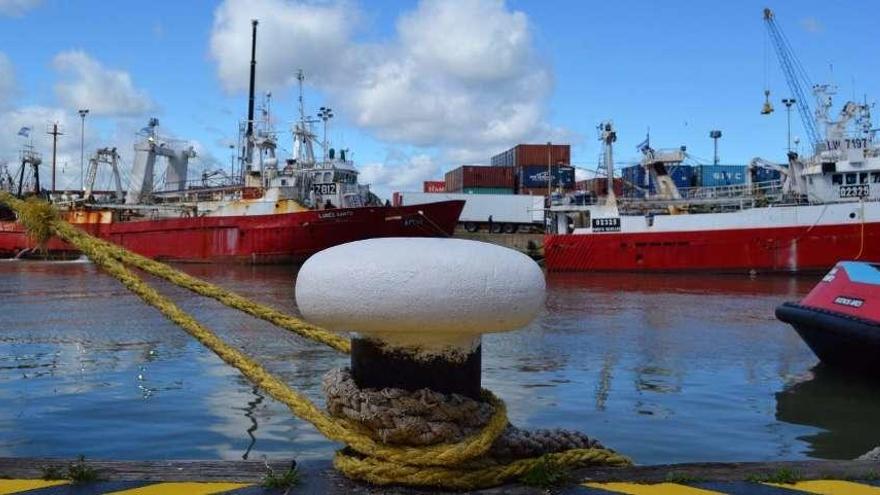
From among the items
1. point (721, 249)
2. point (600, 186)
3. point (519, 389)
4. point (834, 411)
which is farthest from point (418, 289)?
point (600, 186)

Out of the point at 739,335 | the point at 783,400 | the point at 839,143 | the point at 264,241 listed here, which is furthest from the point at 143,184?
the point at 783,400

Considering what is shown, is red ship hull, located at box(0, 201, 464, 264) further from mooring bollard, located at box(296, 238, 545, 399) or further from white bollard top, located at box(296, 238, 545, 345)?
white bollard top, located at box(296, 238, 545, 345)

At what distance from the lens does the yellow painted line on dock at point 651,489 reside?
272 centimetres

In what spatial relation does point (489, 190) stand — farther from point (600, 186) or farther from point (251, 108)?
point (251, 108)

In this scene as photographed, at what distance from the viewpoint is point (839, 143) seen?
37.0m

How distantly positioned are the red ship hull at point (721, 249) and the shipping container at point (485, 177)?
121 feet

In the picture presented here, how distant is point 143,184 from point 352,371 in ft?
173

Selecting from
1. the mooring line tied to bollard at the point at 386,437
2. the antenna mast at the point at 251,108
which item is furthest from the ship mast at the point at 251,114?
the mooring line tied to bollard at the point at 386,437

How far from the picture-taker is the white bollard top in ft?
8.27

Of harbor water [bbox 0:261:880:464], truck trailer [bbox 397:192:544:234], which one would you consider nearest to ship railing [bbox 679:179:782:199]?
harbor water [bbox 0:261:880:464]

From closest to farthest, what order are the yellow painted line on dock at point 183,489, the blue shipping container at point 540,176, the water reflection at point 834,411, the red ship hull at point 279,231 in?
the yellow painted line on dock at point 183,489, the water reflection at point 834,411, the red ship hull at point 279,231, the blue shipping container at point 540,176

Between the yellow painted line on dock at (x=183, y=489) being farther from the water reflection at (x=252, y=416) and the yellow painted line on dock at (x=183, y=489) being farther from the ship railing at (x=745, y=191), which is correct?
the ship railing at (x=745, y=191)

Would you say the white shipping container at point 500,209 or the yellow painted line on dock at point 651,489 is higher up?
the white shipping container at point 500,209

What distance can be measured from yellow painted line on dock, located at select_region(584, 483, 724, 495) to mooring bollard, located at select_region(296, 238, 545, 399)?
0.60 meters
